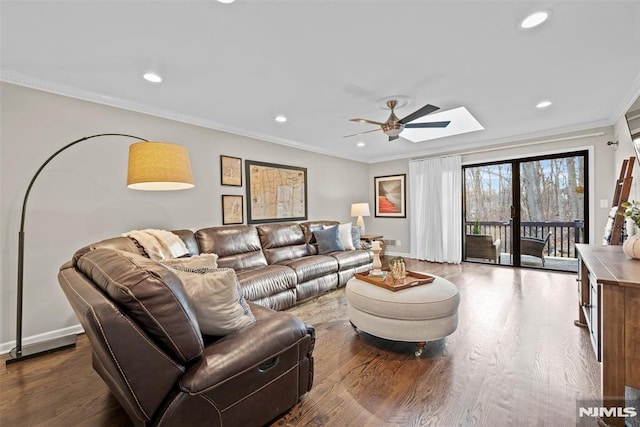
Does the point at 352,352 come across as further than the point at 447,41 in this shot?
Yes

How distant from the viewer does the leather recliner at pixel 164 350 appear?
1.05 meters

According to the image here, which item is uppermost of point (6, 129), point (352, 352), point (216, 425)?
point (6, 129)

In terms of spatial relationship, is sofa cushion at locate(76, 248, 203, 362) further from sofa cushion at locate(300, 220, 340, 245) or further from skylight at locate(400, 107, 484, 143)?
skylight at locate(400, 107, 484, 143)

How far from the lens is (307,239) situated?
14.8 ft

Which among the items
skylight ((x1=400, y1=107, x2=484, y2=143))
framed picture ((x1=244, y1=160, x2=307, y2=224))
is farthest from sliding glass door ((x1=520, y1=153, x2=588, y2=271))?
framed picture ((x1=244, y1=160, x2=307, y2=224))

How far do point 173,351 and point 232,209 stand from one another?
10.3ft

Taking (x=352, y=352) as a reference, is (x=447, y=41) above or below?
above

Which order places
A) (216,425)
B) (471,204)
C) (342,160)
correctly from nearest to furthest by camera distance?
1. (216,425)
2. (471,204)
3. (342,160)

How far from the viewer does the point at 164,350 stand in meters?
1.14

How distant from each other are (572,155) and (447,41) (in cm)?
395

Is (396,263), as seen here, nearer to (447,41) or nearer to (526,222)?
(447,41)

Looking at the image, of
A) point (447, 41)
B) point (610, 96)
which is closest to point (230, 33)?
point (447, 41)

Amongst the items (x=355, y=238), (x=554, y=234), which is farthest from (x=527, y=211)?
(x=355, y=238)

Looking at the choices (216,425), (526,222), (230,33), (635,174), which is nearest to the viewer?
(216,425)
